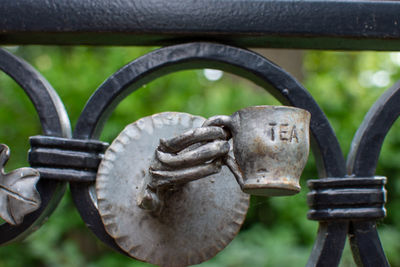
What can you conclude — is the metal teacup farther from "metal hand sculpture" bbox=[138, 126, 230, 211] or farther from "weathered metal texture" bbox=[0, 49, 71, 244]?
"weathered metal texture" bbox=[0, 49, 71, 244]

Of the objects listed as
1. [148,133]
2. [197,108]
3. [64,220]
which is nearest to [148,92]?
[197,108]

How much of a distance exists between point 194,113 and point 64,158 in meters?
1.30

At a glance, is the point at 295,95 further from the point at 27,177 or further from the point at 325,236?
the point at 27,177

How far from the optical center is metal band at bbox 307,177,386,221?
552 millimetres

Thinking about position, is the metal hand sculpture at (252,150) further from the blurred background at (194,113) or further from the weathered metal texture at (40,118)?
the blurred background at (194,113)

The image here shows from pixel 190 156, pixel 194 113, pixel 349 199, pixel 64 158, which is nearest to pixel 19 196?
pixel 64 158

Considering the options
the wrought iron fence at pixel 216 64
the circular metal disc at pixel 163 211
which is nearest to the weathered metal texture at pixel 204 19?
the wrought iron fence at pixel 216 64

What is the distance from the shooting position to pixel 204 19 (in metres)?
0.57

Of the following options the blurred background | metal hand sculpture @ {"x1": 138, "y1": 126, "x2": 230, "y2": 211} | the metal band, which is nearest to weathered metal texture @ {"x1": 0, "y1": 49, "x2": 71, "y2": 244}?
metal hand sculpture @ {"x1": 138, "y1": 126, "x2": 230, "y2": 211}

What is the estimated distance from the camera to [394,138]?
1918mm

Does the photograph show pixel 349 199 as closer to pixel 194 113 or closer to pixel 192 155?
pixel 192 155

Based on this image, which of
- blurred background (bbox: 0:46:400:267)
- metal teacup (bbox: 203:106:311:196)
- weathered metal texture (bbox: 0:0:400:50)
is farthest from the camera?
blurred background (bbox: 0:46:400:267)

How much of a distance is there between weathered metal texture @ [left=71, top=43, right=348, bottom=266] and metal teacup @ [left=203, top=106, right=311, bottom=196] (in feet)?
0.30

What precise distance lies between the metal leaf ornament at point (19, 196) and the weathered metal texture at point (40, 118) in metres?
0.02
